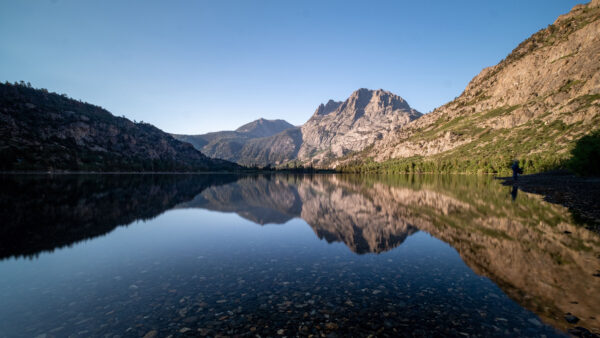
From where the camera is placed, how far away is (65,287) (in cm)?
1233

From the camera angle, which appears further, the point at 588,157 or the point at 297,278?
the point at 588,157

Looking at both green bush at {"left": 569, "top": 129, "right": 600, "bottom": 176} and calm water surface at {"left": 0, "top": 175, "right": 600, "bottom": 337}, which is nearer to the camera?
calm water surface at {"left": 0, "top": 175, "right": 600, "bottom": 337}

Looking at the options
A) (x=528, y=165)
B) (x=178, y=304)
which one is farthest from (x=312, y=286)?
(x=528, y=165)

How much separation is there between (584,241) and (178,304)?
1089 inches

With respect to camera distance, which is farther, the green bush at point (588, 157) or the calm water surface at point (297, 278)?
the green bush at point (588, 157)

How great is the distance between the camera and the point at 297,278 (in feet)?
45.7

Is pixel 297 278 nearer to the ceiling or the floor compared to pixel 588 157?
nearer to the floor

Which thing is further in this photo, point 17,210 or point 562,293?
point 17,210

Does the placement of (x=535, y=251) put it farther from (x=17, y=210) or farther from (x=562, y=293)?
(x=17, y=210)

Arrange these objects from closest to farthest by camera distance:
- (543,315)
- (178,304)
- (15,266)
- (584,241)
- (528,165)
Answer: (543,315) < (178,304) < (15,266) < (584,241) < (528,165)

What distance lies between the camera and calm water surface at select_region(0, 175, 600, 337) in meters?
9.34

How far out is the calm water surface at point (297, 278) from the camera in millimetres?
9336

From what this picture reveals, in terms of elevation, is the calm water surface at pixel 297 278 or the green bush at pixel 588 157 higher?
the green bush at pixel 588 157

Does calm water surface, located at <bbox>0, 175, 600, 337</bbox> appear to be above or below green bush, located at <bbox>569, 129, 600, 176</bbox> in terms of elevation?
below
